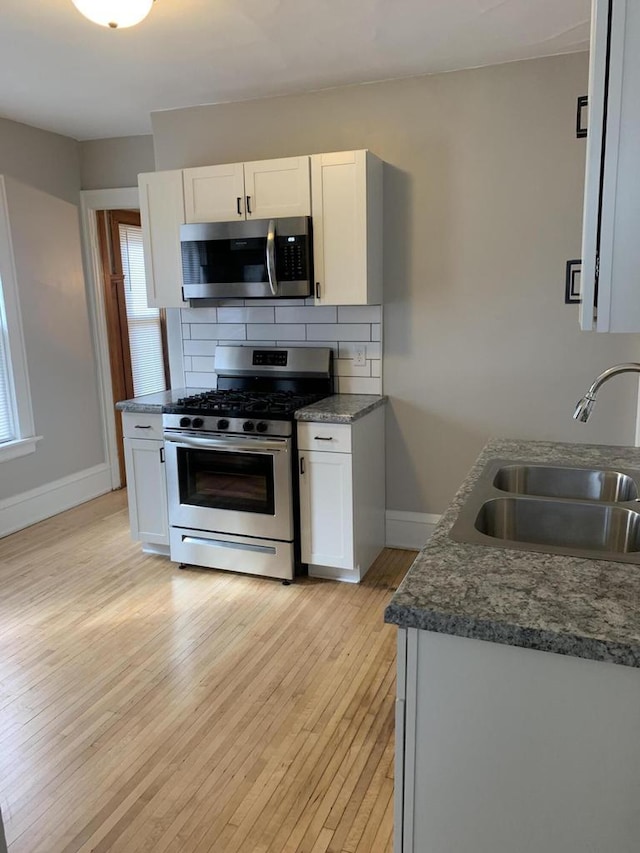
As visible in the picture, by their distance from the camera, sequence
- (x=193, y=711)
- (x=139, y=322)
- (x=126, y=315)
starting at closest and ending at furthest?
(x=193, y=711) → (x=126, y=315) → (x=139, y=322)

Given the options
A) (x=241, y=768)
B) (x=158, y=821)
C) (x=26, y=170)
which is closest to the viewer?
(x=158, y=821)

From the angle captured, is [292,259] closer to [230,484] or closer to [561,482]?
[230,484]

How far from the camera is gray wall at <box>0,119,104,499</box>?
4266 mm

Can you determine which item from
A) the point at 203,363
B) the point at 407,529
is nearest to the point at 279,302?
the point at 203,363

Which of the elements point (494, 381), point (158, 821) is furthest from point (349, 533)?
point (158, 821)

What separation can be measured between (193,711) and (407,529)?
70.8 inches

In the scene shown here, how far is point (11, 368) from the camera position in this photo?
4258 mm

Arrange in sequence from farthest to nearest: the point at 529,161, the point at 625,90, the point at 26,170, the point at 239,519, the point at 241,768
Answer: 1. the point at 26,170
2. the point at 239,519
3. the point at 529,161
4. the point at 241,768
5. the point at 625,90

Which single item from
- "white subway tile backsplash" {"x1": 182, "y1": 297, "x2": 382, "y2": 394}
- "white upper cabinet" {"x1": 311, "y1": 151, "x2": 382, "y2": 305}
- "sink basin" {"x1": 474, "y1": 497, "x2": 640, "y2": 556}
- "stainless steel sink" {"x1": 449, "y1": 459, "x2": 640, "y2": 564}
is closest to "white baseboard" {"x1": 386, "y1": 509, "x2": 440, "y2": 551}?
"white subway tile backsplash" {"x1": 182, "y1": 297, "x2": 382, "y2": 394}

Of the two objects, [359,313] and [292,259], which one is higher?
[292,259]

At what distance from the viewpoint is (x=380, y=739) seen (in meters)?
2.22

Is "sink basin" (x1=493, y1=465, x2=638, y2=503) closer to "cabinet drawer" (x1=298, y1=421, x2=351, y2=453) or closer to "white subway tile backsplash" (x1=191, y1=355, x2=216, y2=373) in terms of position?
"cabinet drawer" (x1=298, y1=421, x2=351, y2=453)

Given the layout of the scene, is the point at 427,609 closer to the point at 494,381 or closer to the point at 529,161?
the point at 494,381

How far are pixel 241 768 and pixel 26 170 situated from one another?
13.0 ft
